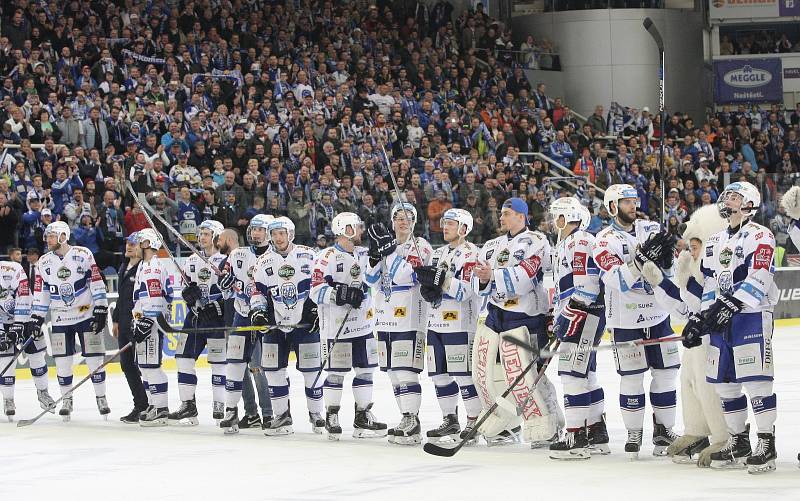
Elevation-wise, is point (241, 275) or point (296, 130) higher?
point (296, 130)

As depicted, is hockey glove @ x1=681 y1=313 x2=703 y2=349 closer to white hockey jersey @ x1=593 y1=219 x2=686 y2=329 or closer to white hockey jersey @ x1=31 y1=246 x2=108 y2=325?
white hockey jersey @ x1=593 y1=219 x2=686 y2=329

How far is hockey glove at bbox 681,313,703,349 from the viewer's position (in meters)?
8.09

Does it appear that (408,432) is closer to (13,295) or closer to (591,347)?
(591,347)

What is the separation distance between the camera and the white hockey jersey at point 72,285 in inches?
488

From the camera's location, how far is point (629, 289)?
888 centimetres

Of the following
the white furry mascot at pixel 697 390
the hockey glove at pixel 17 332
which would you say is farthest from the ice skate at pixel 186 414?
the white furry mascot at pixel 697 390

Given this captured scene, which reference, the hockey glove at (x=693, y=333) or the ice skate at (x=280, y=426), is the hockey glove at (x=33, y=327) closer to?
the ice skate at (x=280, y=426)

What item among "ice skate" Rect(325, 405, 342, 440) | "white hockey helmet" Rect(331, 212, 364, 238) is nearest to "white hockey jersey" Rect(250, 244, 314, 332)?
"white hockey helmet" Rect(331, 212, 364, 238)

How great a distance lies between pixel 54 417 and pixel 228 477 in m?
4.57

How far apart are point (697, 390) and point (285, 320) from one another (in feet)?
11.7

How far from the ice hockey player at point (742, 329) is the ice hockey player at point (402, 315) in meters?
2.55

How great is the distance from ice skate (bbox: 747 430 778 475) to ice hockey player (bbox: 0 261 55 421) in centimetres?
704

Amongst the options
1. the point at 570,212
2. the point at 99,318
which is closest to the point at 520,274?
the point at 570,212

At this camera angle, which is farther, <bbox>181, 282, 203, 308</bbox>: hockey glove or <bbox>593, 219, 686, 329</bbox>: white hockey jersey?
<bbox>181, 282, 203, 308</bbox>: hockey glove
